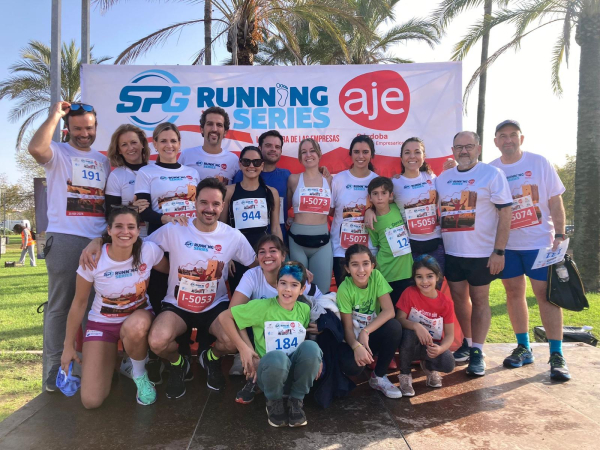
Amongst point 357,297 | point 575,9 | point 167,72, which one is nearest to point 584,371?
point 357,297

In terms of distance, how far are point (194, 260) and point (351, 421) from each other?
1662 millimetres

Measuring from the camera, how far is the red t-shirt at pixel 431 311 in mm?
3332

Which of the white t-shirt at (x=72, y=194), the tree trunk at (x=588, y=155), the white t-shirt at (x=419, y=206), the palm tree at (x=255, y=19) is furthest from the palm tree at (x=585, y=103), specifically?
the white t-shirt at (x=72, y=194)

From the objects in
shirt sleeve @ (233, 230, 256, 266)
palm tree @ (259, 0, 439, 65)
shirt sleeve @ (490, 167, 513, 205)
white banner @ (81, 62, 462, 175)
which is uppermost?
palm tree @ (259, 0, 439, 65)

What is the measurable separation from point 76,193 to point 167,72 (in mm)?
2246

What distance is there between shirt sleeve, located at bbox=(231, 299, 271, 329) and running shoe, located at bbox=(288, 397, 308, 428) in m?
0.57

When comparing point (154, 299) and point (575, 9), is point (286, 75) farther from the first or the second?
point (575, 9)

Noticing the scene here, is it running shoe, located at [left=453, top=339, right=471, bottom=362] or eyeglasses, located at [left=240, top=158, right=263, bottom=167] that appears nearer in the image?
eyeglasses, located at [left=240, top=158, right=263, bottom=167]

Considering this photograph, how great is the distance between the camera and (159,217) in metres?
3.48

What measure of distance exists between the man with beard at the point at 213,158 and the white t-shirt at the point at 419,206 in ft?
5.39

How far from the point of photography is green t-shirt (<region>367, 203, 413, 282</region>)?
368 centimetres

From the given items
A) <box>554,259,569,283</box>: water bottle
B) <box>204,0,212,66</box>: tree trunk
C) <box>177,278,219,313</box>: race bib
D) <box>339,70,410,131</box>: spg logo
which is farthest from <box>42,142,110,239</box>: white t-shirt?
<box>204,0,212,66</box>: tree trunk

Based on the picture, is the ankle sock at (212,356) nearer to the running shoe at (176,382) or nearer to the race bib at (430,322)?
the running shoe at (176,382)

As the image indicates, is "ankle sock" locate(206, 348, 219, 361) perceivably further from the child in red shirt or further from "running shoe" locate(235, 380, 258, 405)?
the child in red shirt
